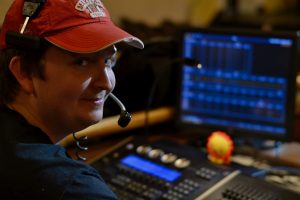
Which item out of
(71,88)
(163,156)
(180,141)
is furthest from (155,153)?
(71,88)

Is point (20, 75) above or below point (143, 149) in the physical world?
above

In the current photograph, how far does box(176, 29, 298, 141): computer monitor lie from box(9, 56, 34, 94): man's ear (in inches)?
36.8

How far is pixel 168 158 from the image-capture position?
148cm

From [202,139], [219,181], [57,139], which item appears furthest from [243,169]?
[57,139]

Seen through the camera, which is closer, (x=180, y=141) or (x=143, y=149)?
(x=143, y=149)

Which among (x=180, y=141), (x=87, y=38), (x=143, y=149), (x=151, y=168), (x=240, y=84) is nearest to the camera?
(x=87, y=38)

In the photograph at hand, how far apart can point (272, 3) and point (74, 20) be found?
3.86 meters

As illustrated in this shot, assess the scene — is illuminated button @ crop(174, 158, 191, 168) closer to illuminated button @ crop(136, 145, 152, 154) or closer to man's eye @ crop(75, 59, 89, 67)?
illuminated button @ crop(136, 145, 152, 154)

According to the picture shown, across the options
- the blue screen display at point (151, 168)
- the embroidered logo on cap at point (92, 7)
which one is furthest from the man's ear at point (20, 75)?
the blue screen display at point (151, 168)

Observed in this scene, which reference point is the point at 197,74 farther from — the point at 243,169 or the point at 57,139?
the point at 57,139

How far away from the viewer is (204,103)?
5.90ft

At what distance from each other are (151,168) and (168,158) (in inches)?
2.9

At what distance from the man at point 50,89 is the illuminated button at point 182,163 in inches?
19.7

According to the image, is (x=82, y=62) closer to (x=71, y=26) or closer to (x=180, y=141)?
(x=71, y=26)
